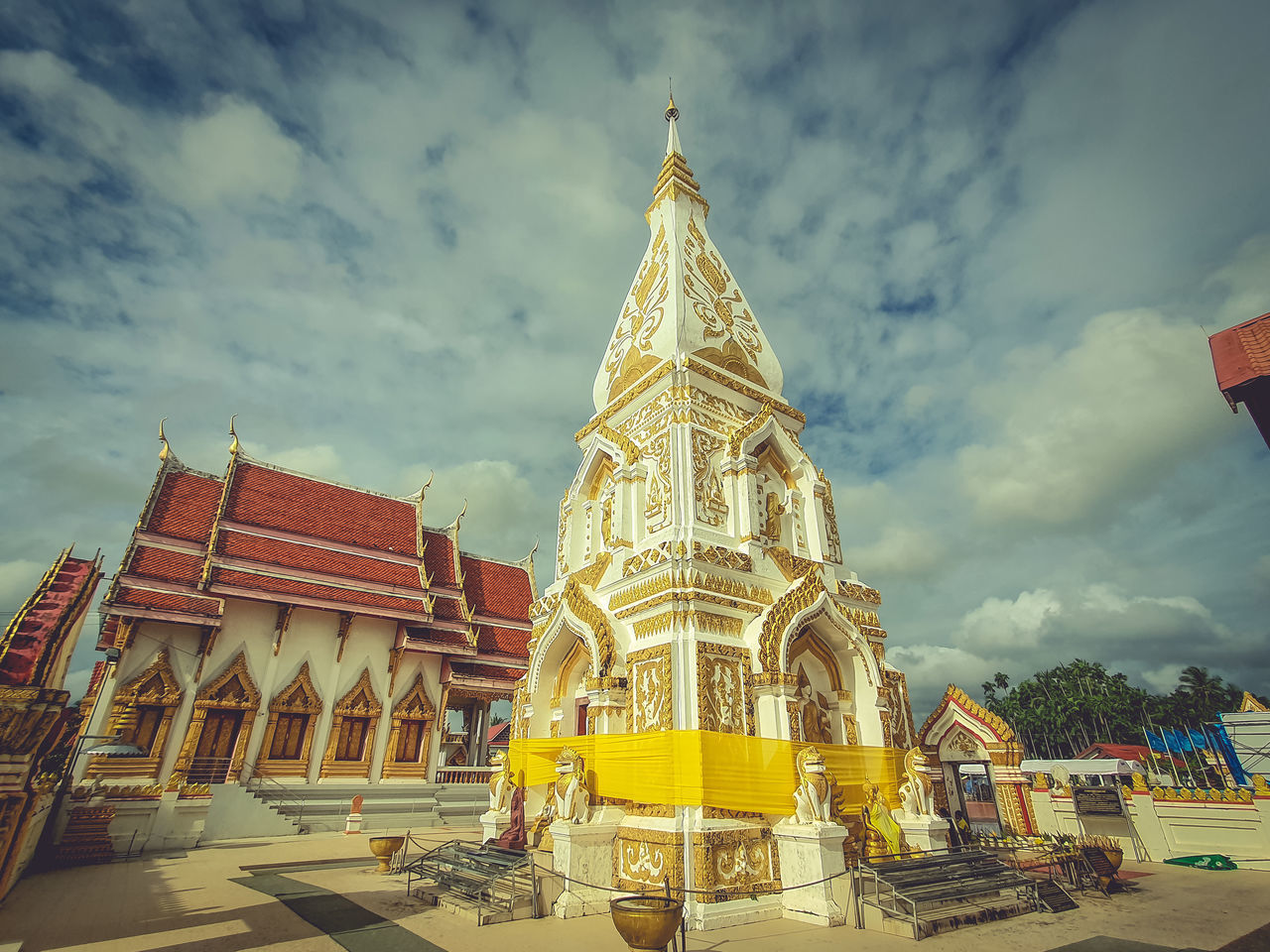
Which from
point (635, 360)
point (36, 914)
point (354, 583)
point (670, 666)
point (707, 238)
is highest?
point (707, 238)

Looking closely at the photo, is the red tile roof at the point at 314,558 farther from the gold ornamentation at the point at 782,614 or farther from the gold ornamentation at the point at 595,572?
the gold ornamentation at the point at 782,614

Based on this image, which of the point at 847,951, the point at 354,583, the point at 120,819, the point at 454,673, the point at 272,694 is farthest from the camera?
the point at 454,673

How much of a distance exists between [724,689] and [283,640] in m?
15.1

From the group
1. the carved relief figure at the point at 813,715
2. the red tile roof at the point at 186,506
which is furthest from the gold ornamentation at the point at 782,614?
the red tile roof at the point at 186,506

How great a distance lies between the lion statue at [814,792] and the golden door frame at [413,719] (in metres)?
14.9

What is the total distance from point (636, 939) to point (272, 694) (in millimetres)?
16189

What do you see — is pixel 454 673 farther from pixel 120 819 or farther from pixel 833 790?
pixel 833 790

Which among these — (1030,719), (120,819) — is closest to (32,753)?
(120,819)

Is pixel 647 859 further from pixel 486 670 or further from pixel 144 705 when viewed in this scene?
pixel 486 670

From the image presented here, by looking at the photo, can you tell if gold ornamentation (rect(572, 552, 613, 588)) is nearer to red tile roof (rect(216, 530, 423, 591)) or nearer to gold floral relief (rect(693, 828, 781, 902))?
gold floral relief (rect(693, 828, 781, 902))

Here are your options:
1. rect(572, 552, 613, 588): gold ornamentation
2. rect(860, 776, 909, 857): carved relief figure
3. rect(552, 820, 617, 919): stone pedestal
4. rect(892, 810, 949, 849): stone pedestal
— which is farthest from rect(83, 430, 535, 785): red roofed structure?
rect(892, 810, 949, 849): stone pedestal

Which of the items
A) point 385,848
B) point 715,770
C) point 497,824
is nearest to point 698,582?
point 715,770

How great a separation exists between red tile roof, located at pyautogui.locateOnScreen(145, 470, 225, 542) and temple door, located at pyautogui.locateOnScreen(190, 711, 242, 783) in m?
5.07

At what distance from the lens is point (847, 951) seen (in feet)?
18.9
